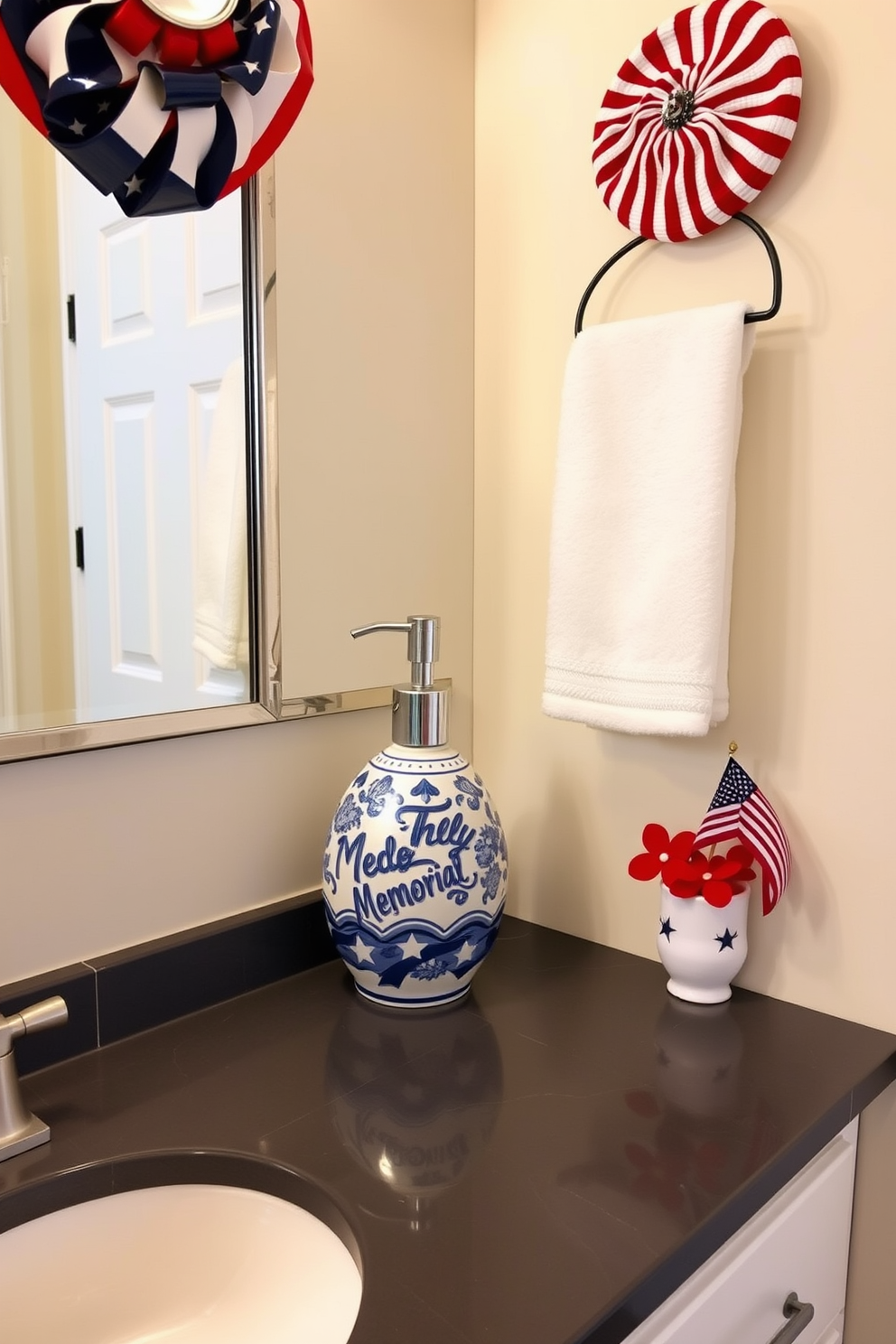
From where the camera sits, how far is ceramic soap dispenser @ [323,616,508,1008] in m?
0.94

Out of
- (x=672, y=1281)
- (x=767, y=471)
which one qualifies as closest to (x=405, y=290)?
(x=767, y=471)

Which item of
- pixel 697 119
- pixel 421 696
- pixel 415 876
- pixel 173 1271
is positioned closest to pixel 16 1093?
pixel 173 1271

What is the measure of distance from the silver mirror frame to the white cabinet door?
1.97 ft

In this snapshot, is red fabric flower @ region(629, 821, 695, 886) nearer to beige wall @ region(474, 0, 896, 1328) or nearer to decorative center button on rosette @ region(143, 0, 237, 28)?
beige wall @ region(474, 0, 896, 1328)

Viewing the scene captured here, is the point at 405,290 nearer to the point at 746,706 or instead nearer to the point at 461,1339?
the point at 746,706

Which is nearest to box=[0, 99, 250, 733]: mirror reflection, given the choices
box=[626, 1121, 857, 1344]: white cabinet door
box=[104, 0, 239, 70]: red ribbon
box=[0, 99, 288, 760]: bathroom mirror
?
box=[0, 99, 288, 760]: bathroom mirror

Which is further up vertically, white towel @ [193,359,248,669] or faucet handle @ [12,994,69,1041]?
white towel @ [193,359,248,669]

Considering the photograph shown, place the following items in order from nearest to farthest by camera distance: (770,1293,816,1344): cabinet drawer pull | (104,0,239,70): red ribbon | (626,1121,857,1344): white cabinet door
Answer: (104,0,239,70): red ribbon, (626,1121,857,1344): white cabinet door, (770,1293,816,1344): cabinet drawer pull

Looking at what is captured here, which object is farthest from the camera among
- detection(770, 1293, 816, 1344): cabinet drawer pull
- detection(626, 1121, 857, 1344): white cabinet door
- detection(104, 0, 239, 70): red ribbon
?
detection(770, 1293, 816, 1344): cabinet drawer pull

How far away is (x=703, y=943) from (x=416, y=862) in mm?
282

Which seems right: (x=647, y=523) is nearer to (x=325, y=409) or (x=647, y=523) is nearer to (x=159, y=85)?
(x=325, y=409)

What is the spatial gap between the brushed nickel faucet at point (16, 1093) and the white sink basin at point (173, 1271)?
0.18 ft

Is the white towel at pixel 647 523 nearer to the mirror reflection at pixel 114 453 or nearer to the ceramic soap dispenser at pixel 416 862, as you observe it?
the ceramic soap dispenser at pixel 416 862

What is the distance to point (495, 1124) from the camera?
809mm
